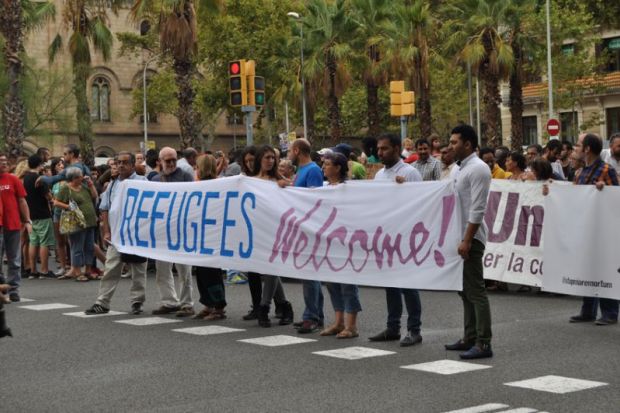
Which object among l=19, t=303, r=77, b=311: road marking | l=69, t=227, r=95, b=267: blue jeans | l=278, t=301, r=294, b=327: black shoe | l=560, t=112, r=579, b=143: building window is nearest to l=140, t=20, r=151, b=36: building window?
l=560, t=112, r=579, b=143: building window

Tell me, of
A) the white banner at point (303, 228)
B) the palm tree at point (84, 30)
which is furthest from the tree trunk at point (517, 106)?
the white banner at point (303, 228)

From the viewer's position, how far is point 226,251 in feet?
42.5

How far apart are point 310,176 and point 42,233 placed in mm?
8669

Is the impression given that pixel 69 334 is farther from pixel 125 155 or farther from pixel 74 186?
pixel 74 186

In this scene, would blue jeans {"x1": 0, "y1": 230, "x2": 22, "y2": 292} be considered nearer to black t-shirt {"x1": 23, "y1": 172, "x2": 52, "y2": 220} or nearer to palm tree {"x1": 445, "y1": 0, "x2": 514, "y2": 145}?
black t-shirt {"x1": 23, "y1": 172, "x2": 52, "y2": 220}

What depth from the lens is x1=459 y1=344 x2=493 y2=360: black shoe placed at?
9.77 metres

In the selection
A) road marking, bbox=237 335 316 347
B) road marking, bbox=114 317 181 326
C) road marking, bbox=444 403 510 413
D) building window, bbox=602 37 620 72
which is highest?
building window, bbox=602 37 620 72

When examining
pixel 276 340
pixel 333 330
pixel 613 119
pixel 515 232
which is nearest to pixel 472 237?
pixel 333 330

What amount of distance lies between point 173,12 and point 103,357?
20.8 meters

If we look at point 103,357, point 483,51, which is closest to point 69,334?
point 103,357

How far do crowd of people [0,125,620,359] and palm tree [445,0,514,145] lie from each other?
18.6 metres

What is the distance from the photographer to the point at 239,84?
73.1 ft

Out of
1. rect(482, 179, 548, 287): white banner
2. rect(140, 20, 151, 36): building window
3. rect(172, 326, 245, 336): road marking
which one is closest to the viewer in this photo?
rect(172, 326, 245, 336): road marking

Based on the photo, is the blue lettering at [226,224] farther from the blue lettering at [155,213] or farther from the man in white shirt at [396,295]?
the man in white shirt at [396,295]
